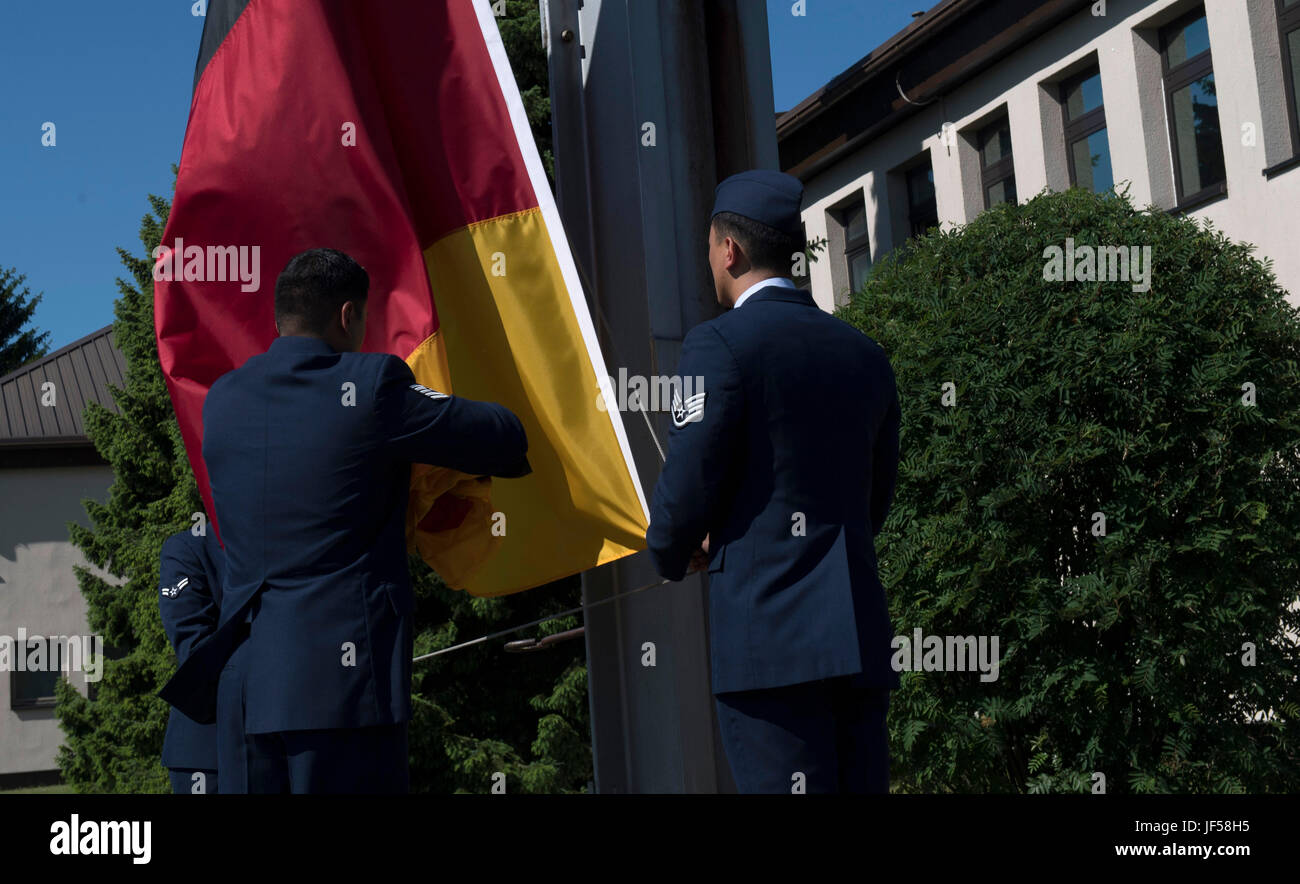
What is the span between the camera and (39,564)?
22875 mm

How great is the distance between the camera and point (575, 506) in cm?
372

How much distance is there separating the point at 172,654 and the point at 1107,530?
21.4 feet

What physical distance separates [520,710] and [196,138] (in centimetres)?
487

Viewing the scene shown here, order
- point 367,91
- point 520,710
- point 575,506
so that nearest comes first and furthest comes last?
point 575,506 < point 367,91 < point 520,710

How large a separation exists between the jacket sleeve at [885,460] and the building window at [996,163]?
44.8 ft

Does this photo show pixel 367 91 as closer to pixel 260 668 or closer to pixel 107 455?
pixel 260 668

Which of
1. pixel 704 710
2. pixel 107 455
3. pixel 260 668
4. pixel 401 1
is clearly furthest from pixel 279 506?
pixel 107 455

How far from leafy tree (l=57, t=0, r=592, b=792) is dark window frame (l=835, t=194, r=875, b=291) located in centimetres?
1077

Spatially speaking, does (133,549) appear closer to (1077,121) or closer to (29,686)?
(1077,121)

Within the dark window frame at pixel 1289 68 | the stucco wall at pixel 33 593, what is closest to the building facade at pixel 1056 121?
the dark window frame at pixel 1289 68

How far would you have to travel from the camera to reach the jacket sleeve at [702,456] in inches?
114

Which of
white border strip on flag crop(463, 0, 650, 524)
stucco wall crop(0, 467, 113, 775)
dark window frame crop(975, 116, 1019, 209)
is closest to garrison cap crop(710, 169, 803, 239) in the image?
white border strip on flag crop(463, 0, 650, 524)
